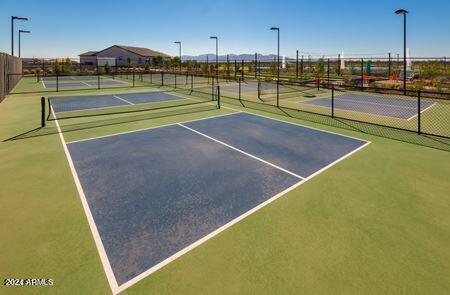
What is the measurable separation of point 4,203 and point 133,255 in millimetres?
3717

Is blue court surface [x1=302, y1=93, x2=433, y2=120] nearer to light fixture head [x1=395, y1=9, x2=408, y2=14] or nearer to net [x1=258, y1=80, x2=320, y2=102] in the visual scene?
net [x1=258, y1=80, x2=320, y2=102]

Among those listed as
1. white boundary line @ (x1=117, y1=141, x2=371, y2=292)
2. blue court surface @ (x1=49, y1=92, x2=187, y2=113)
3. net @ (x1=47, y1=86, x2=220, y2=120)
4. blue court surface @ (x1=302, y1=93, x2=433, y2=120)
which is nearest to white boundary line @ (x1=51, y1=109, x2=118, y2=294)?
white boundary line @ (x1=117, y1=141, x2=371, y2=292)

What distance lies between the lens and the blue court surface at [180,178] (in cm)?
474

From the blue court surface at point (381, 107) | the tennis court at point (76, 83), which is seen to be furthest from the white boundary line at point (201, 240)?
the tennis court at point (76, 83)

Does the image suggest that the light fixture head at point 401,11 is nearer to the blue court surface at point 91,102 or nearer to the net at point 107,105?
the net at point 107,105

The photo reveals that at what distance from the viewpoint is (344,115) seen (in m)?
15.4

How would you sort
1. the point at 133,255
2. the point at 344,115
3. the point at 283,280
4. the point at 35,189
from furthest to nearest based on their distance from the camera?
the point at 344,115
the point at 35,189
the point at 133,255
the point at 283,280

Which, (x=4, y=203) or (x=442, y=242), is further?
(x=4, y=203)

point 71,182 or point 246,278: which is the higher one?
point 71,182

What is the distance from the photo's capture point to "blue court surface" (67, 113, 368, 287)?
4742 mm

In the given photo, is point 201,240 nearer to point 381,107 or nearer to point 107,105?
point 107,105

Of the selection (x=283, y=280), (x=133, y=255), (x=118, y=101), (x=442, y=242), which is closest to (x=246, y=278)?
(x=283, y=280)

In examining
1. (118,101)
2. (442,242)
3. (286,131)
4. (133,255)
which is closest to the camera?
(133,255)

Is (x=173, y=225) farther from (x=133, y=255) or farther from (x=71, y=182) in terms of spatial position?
(x=71, y=182)
